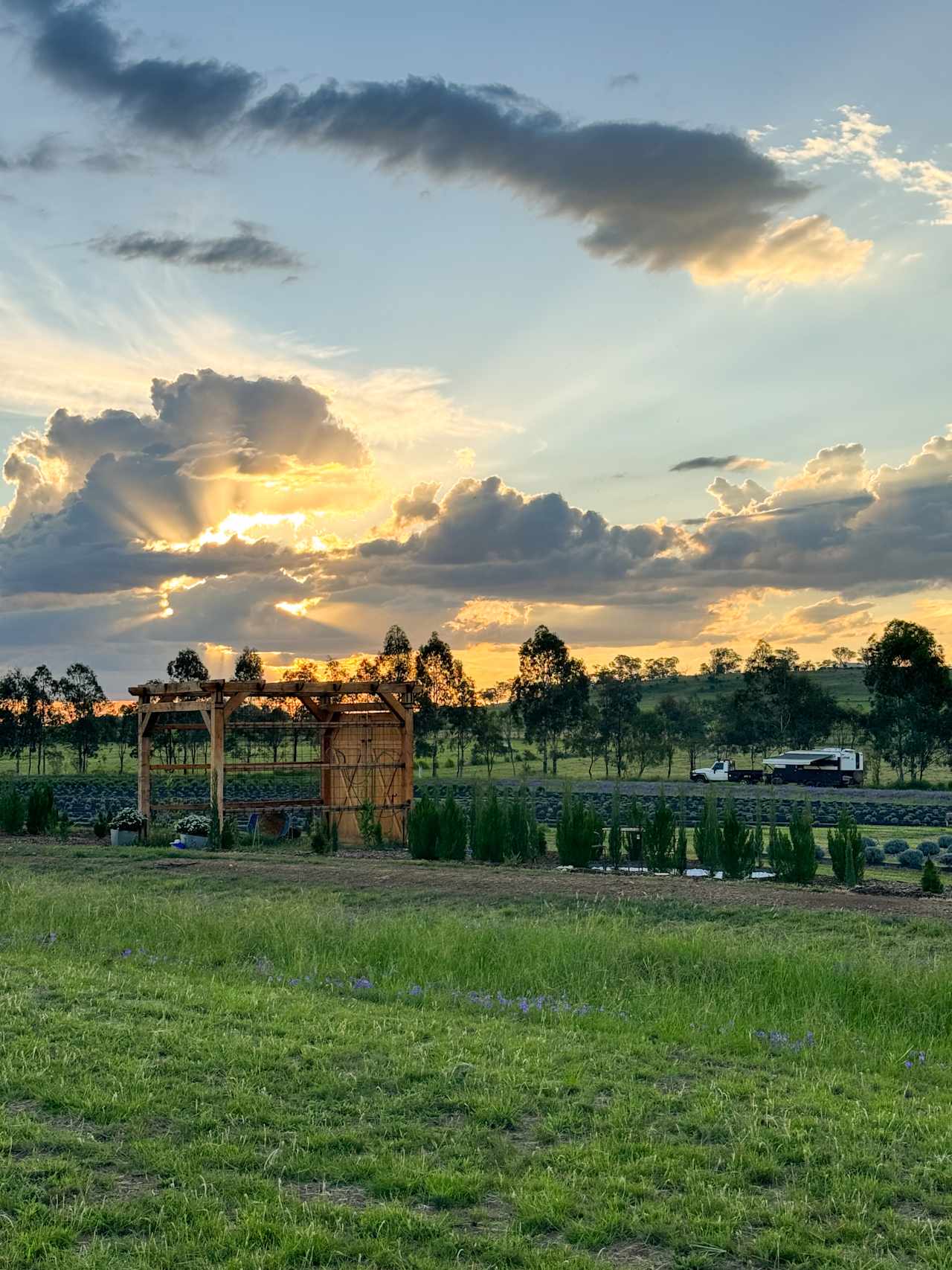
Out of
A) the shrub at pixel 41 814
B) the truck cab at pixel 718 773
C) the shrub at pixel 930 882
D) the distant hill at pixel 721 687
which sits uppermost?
the distant hill at pixel 721 687

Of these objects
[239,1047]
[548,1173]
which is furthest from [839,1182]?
[239,1047]

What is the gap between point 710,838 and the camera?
52.4ft

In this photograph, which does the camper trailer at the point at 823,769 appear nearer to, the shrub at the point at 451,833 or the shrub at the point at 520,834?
the shrub at the point at 520,834

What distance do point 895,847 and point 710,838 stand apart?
799 cm

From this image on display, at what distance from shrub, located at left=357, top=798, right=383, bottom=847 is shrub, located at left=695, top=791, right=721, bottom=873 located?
22.6ft

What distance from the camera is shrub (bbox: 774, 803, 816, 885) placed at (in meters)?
15.1

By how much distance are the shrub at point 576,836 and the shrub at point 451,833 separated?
1.47 metres

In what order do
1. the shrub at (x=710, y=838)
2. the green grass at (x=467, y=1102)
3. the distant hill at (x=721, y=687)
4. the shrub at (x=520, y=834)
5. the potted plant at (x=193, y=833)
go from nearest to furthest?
the green grass at (x=467, y=1102), the shrub at (x=710, y=838), the shrub at (x=520, y=834), the potted plant at (x=193, y=833), the distant hill at (x=721, y=687)

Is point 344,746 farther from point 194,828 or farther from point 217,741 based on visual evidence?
point 194,828

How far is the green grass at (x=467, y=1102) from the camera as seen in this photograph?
452 centimetres

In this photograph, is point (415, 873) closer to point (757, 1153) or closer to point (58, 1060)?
point (58, 1060)

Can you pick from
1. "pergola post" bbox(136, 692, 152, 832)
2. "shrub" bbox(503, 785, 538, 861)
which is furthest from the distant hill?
"shrub" bbox(503, 785, 538, 861)

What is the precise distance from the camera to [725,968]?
9281 mm

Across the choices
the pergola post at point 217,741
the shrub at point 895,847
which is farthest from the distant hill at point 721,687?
the pergola post at point 217,741
